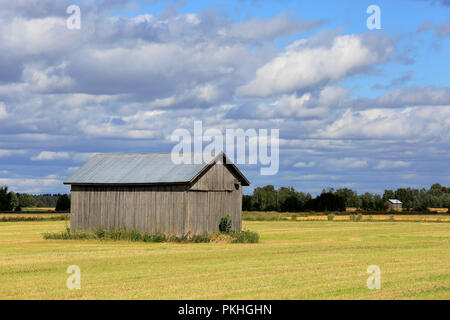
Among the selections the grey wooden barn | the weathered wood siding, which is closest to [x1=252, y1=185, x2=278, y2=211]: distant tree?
the grey wooden barn

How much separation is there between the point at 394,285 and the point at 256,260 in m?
9.09

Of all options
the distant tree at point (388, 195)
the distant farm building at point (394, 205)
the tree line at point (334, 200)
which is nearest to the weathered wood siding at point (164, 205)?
the tree line at point (334, 200)

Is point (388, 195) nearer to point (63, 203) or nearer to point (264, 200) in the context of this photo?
point (264, 200)

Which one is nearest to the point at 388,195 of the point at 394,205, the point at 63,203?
the point at 394,205

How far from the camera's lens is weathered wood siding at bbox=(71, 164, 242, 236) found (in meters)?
40.9

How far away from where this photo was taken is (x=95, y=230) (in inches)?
1714

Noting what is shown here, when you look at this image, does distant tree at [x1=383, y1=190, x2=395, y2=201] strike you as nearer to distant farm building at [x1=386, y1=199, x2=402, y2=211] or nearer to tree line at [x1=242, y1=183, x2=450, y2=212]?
tree line at [x1=242, y1=183, x2=450, y2=212]

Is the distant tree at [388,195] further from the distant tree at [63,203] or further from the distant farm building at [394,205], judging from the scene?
the distant tree at [63,203]

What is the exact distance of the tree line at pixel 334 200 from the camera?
130875 millimetres

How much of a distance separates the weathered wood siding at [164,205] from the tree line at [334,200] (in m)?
87.6

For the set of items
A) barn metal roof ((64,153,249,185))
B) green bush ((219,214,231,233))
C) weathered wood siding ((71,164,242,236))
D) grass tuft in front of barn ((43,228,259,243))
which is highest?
barn metal roof ((64,153,249,185))
